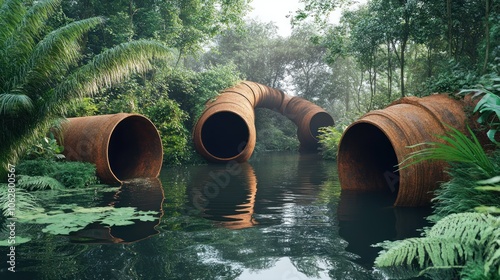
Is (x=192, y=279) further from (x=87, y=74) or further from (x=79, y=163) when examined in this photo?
(x=79, y=163)

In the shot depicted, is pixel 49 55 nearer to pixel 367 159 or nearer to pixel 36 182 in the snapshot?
pixel 36 182

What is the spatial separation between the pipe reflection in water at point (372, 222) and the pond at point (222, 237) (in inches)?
0.4

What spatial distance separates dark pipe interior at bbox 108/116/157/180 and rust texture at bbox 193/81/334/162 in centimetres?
303

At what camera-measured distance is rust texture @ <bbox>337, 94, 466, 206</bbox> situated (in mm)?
5445

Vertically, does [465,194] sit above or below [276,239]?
above

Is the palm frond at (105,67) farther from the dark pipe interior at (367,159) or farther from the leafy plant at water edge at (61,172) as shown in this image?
the dark pipe interior at (367,159)

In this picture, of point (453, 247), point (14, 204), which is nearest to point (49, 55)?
point (14, 204)

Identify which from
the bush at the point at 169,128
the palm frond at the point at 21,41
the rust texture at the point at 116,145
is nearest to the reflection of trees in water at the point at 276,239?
the rust texture at the point at 116,145

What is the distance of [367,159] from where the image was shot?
306 inches

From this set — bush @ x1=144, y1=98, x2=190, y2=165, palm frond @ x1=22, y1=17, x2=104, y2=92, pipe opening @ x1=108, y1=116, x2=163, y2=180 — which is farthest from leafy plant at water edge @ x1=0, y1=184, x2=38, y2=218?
bush @ x1=144, y1=98, x2=190, y2=165

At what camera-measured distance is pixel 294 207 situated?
5.98 meters

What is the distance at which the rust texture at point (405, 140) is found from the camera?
5.45m

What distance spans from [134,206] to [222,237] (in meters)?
2.37

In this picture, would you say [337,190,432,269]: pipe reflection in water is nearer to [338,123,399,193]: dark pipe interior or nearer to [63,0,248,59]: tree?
[338,123,399,193]: dark pipe interior
